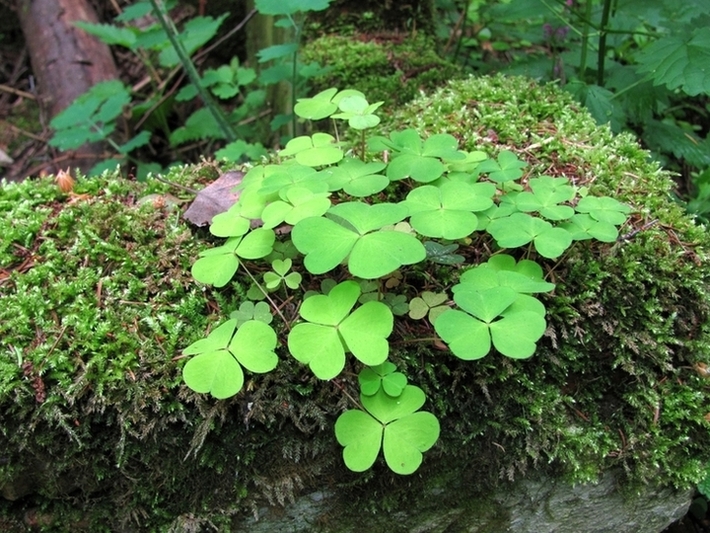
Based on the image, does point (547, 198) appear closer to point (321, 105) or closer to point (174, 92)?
point (321, 105)

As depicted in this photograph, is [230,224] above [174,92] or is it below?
above

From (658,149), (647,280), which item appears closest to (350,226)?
(647,280)

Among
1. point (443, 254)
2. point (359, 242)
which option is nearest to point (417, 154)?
point (443, 254)

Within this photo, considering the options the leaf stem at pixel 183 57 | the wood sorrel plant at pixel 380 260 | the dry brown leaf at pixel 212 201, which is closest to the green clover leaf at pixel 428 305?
the wood sorrel plant at pixel 380 260

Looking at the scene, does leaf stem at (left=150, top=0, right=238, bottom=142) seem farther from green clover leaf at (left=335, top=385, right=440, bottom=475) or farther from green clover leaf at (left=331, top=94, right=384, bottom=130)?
green clover leaf at (left=335, top=385, right=440, bottom=475)

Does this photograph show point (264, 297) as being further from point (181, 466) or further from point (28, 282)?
point (28, 282)

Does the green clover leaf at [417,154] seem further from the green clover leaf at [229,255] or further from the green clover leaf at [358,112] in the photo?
the green clover leaf at [229,255]

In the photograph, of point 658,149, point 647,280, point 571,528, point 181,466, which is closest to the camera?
point 181,466
